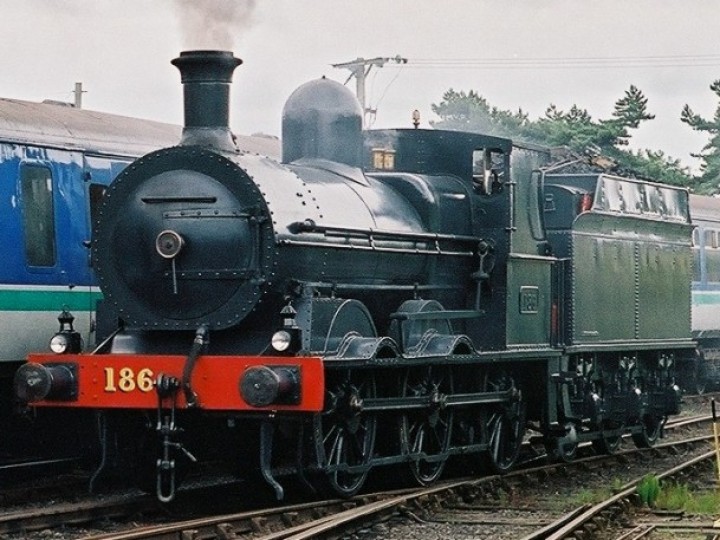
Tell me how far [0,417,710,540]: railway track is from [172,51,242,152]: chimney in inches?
100

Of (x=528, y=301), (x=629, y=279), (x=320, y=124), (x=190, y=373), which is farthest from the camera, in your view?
(x=629, y=279)

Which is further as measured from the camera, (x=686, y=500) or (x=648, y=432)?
(x=648, y=432)

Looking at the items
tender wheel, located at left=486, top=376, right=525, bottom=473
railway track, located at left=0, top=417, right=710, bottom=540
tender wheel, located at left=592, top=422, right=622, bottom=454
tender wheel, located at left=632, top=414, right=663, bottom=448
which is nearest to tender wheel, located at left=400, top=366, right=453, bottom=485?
railway track, located at left=0, top=417, right=710, bottom=540

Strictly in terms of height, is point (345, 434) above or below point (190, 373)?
below

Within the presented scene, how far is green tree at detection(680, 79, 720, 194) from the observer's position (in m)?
36.2

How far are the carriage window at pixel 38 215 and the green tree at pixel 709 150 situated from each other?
2670 centimetres

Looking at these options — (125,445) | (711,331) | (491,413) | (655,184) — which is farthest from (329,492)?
(711,331)

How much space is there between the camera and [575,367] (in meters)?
13.7

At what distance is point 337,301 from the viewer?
1027 cm

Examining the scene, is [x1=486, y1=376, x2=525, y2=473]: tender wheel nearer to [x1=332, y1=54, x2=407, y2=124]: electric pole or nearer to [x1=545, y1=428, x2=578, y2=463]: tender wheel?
[x1=545, y1=428, x2=578, y2=463]: tender wheel

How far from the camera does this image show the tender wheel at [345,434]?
10023 mm

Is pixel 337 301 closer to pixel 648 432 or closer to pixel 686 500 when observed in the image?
pixel 686 500

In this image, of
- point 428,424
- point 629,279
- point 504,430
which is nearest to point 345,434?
point 428,424

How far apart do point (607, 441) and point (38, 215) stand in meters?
6.18
